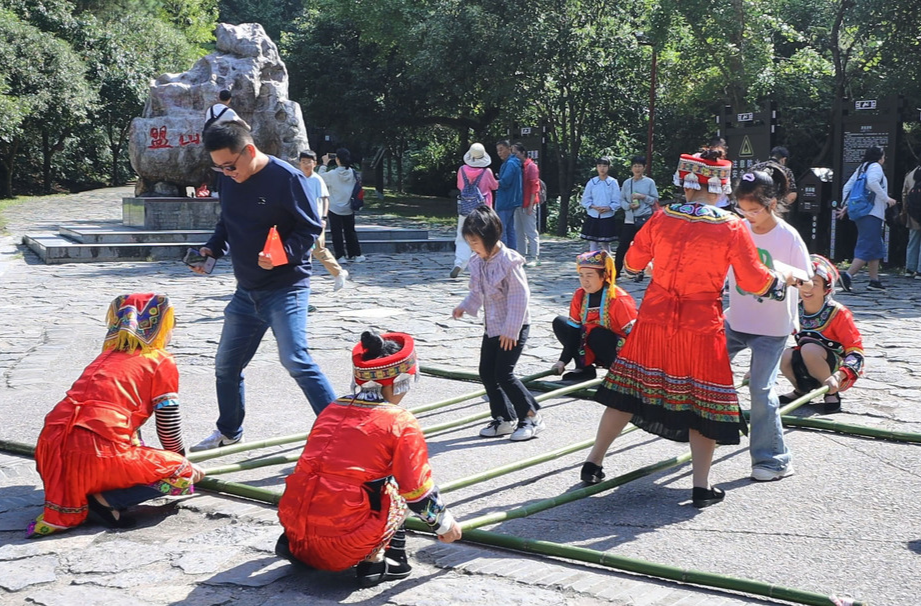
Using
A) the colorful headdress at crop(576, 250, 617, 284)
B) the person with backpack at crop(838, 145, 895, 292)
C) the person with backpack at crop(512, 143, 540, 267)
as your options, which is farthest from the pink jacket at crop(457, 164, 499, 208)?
the colorful headdress at crop(576, 250, 617, 284)

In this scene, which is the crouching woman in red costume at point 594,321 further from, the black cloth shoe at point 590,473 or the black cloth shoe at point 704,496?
the black cloth shoe at point 704,496

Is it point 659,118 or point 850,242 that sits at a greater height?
point 659,118

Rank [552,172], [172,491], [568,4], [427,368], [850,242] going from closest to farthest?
[172,491], [427,368], [850,242], [568,4], [552,172]

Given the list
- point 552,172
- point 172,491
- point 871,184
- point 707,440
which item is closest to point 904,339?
point 871,184

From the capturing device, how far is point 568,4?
21391mm

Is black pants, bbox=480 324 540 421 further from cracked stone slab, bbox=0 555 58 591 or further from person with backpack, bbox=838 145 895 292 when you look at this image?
person with backpack, bbox=838 145 895 292

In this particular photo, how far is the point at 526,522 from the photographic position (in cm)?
453

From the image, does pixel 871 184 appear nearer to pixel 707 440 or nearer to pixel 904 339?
pixel 904 339

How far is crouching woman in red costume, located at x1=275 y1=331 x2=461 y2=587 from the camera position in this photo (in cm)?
373

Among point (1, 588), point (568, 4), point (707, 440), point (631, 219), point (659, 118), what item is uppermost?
point (568, 4)

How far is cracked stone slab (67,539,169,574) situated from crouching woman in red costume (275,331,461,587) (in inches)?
24.7

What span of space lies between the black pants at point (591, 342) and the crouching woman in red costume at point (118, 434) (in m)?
3.27

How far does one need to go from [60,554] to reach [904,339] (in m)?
7.58

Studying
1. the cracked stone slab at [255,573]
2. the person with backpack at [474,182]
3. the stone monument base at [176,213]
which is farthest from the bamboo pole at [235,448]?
the stone monument base at [176,213]
